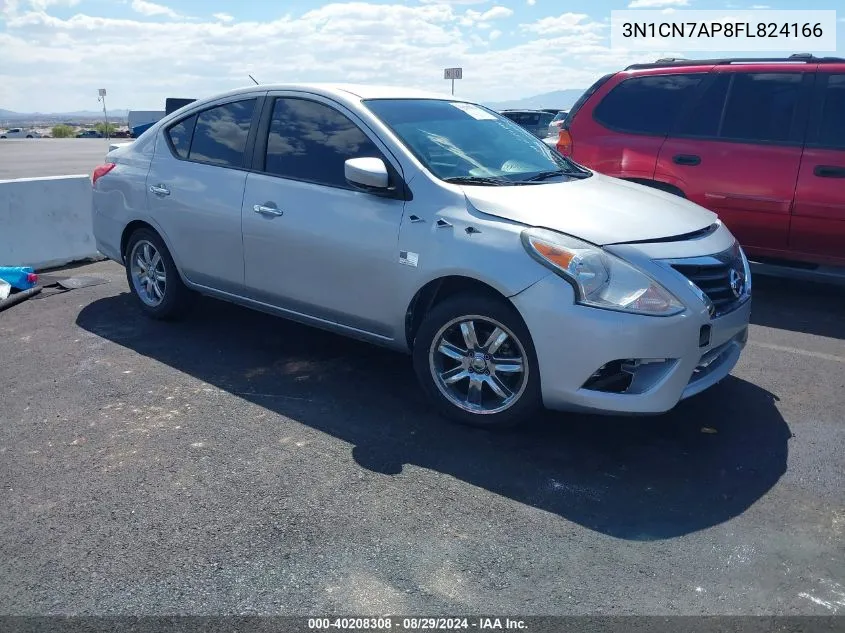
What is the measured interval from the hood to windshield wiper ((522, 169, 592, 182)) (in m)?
0.13

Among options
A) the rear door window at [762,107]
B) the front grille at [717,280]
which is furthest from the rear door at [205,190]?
the rear door window at [762,107]

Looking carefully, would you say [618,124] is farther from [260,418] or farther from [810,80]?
[260,418]

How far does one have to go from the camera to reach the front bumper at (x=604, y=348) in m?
3.49

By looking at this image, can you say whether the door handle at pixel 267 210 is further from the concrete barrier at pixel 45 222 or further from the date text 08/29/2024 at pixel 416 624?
the concrete barrier at pixel 45 222

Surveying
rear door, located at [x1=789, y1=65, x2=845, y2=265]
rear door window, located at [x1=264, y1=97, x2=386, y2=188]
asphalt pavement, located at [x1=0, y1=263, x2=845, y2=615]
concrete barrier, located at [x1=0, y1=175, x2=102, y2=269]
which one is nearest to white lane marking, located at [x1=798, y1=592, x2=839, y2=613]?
asphalt pavement, located at [x1=0, y1=263, x2=845, y2=615]

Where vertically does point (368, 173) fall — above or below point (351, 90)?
below

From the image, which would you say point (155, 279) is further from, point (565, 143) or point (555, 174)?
point (565, 143)

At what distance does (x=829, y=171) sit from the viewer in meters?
6.08

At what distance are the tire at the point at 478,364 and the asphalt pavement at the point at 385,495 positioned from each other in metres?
0.12

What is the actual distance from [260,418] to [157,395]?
75cm

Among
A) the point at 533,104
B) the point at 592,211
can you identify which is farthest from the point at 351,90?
the point at 533,104

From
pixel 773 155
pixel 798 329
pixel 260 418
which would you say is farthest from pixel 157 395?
pixel 773 155

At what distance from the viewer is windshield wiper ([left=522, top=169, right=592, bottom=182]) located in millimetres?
4527

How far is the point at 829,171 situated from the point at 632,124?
5.76ft
